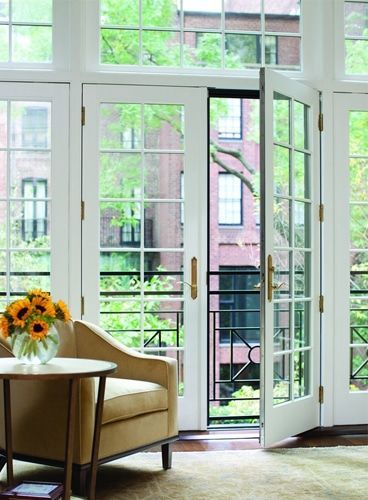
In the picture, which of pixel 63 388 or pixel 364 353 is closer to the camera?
pixel 63 388

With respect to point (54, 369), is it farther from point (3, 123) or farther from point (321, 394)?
point (321, 394)

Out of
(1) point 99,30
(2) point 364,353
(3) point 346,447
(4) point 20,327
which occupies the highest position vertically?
(1) point 99,30

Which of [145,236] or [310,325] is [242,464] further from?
[145,236]

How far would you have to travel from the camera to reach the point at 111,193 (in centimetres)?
518

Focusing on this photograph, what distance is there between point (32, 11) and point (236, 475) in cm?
306

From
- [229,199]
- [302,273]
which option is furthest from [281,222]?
[229,199]

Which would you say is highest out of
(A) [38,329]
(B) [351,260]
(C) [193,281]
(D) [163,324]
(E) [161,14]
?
(E) [161,14]

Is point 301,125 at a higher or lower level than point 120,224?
higher

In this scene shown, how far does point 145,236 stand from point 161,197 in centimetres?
27

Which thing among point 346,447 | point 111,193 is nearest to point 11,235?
point 111,193

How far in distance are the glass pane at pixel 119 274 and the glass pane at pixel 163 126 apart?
72cm

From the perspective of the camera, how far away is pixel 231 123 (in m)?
14.2

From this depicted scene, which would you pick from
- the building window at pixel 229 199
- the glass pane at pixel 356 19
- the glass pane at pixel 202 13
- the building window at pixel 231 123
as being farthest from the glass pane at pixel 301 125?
the building window at pixel 229 199

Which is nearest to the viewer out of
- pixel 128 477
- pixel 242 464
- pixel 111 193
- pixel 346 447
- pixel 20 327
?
pixel 20 327
